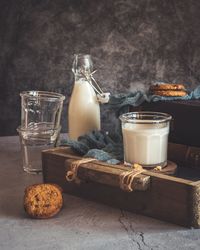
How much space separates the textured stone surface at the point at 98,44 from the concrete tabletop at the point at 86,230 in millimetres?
908

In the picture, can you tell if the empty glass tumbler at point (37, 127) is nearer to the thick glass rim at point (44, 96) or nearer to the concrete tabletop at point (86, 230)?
the thick glass rim at point (44, 96)

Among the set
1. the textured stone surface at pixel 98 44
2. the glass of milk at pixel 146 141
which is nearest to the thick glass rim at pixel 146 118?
the glass of milk at pixel 146 141

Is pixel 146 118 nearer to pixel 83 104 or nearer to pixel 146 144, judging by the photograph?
pixel 146 144

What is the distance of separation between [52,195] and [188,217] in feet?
0.72

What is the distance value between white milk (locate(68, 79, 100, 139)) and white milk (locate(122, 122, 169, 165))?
27cm

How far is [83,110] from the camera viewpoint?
48.1 inches

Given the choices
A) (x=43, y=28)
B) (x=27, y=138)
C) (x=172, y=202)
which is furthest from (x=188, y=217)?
(x=43, y=28)

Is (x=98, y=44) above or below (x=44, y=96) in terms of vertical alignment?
above

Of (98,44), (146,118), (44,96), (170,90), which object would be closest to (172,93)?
(170,90)

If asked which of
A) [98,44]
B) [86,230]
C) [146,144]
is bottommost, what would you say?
[86,230]

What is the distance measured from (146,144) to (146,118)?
69mm

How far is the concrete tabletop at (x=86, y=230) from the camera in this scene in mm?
736

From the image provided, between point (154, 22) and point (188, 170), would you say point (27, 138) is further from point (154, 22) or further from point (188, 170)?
point (154, 22)

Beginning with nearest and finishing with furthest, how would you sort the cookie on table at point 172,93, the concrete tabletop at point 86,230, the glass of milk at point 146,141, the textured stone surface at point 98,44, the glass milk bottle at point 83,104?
the concrete tabletop at point 86,230, the glass of milk at point 146,141, the cookie on table at point 172,93, the glass milk bottle at point 83,104, the textured stone surface at point 98,44
